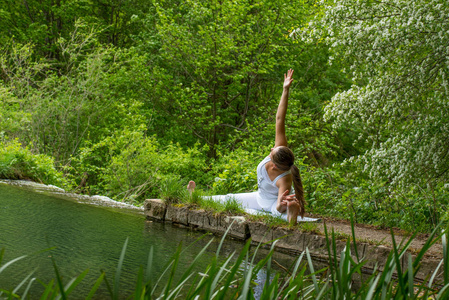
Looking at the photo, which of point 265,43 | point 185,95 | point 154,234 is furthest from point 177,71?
point 154,234

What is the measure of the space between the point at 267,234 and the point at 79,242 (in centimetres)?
219

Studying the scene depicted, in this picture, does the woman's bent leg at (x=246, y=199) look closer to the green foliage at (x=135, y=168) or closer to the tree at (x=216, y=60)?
the green foliage at (x=135, y=168)

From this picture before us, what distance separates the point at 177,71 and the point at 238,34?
2555mm

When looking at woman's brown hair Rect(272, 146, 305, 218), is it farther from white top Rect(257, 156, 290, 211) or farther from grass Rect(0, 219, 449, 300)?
grass Rect(0, 219, 449, 300)

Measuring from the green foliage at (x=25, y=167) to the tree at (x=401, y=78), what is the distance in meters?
6.29

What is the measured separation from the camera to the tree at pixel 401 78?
273 inches

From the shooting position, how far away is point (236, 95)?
16734 mm

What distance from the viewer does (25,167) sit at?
10094mm

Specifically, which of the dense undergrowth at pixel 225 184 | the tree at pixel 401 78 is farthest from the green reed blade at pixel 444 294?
the tree at pixel 401 78

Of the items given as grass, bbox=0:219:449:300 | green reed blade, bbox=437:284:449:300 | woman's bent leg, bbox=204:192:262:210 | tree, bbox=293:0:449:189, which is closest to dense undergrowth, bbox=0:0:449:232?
tree, bbox=293:0:449:189

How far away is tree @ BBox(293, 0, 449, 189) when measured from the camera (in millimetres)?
6934

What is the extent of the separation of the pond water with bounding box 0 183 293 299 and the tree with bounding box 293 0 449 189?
348 centimetres

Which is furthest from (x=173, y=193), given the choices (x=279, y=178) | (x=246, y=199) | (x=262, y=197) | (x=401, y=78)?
(x=401, y=78)

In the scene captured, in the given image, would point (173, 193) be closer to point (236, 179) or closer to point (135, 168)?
point (236, 179)
